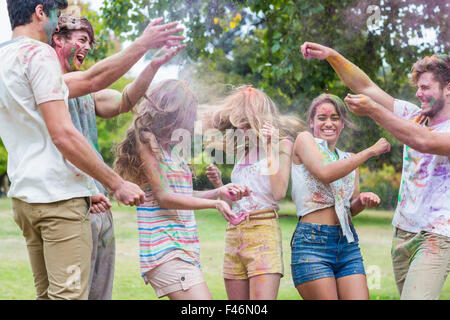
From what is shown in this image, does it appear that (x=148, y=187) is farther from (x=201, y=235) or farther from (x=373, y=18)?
(x=373, y=18)

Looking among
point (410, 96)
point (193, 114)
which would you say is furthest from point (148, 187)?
point (410, 96)

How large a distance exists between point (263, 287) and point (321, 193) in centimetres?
50

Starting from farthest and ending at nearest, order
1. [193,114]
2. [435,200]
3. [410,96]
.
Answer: [410,96] < [193,114] < [435,200]

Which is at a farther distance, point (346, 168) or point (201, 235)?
point (201, 235)

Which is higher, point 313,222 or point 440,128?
point 440,128

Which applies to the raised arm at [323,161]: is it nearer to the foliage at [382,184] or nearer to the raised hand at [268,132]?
the raised hand at [268,132]

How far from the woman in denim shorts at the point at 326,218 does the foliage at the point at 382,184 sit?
9.9 inches

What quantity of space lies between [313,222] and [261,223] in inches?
9.3

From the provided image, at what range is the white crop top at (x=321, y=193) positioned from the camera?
261 centimetres

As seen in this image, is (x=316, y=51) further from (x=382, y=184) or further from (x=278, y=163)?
(x=382, y=184)

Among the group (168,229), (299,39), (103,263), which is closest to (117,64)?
(168,229)

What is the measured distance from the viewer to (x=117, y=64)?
2.24 metres

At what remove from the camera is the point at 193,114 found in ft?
8.71

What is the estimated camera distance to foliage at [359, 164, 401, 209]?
2.98 m
